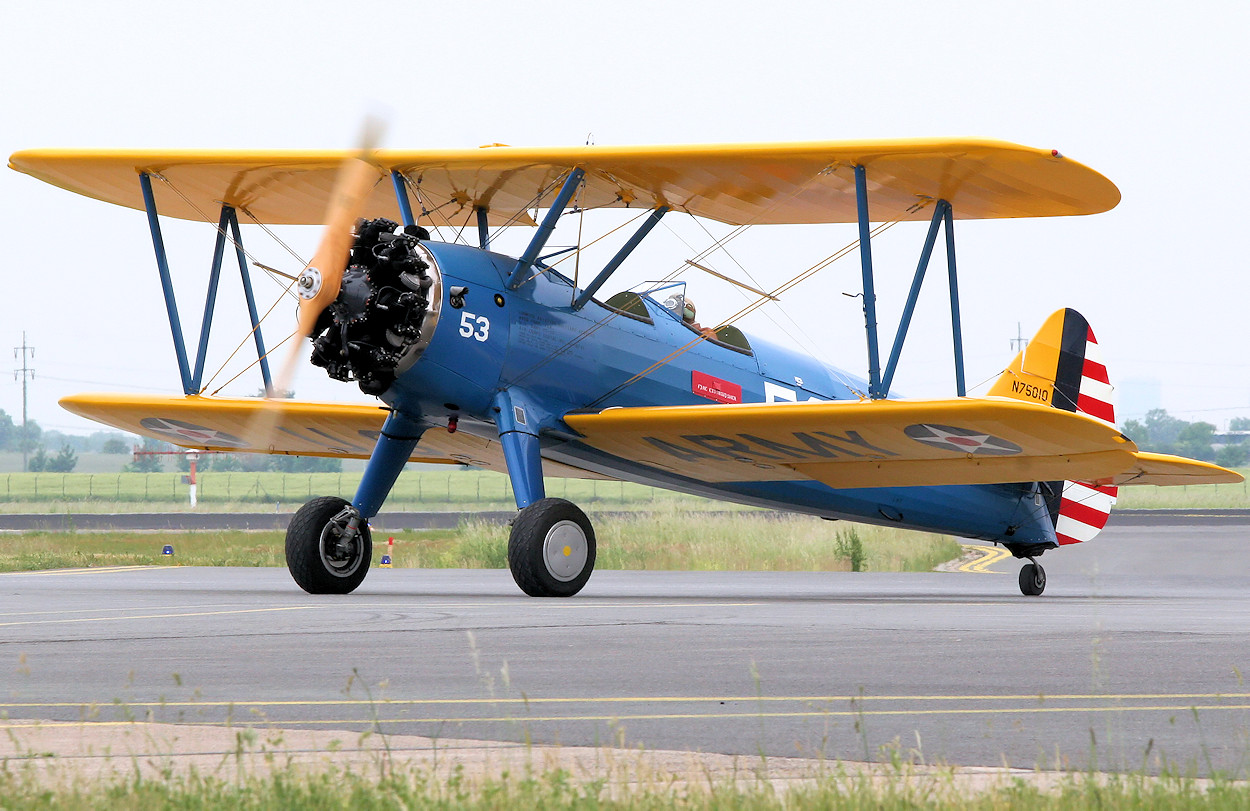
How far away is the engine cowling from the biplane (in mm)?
18

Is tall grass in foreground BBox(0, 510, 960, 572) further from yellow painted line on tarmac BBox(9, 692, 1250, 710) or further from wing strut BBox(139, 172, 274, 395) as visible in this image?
yellow painted line on tarmac BBox(9, 692, 1250, 710)

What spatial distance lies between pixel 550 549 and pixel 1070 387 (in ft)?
30.3

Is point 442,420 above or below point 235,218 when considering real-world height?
below

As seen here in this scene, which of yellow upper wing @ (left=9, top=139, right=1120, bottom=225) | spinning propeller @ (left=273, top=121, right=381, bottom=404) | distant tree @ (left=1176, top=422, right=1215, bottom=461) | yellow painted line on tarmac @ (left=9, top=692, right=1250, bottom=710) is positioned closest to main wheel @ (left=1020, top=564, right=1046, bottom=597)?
yellow upper wing @ (left=9, top=139, right=1120, bottom=225)

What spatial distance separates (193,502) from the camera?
6075 cm

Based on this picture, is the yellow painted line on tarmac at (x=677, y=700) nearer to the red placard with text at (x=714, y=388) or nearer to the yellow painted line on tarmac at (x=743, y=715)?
the yellow painted line on tarmac at (x=743, y=715)

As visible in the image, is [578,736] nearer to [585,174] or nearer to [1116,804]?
[1116,804]

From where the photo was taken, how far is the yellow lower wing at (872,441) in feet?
38.3

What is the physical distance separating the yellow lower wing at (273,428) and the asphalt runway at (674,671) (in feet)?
8.74

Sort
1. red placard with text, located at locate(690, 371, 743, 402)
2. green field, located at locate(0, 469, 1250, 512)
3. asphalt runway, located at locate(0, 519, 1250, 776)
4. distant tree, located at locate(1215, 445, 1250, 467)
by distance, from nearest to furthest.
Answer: asphalt runway, located at locate(0, 519, 1250, 776) → red placard with text, located at locate(690, 371, 743, 402) → green field, located at locate(0, 469, 1250, 512) → distant tree, located at locate(1215, 445, 1250, 467)

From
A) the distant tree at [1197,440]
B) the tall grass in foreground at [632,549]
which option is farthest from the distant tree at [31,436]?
the tall grass in foreground at [632,549]

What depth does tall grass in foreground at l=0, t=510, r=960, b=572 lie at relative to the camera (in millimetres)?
23016

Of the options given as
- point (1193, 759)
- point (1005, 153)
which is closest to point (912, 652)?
point (1193, 759)

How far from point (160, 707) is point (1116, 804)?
137 inches
